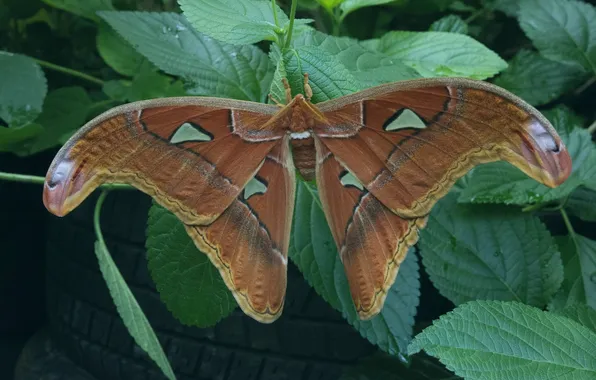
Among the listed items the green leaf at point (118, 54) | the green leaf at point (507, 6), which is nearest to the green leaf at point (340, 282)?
the green leaf at point (118, 54)

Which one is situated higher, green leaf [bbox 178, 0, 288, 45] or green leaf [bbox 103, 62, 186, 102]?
green leaf [bbox 178, 0, 288, 45]

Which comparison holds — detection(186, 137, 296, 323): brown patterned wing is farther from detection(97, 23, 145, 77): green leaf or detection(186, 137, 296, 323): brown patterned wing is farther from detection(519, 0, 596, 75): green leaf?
detection(519, 0, 596, 75): green leaf

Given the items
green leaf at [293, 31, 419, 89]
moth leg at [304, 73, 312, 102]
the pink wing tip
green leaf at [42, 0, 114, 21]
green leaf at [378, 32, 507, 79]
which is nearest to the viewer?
the pink wing tip

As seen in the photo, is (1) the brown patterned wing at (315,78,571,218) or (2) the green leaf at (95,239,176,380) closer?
(1) the brown patterned wing at (315,78,571,218)

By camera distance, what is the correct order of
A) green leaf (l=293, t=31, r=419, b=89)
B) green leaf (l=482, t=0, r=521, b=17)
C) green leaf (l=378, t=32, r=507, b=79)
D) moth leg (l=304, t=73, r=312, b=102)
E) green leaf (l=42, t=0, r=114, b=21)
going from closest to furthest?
moth leg (l=304, t=73, r=312, b=102)
green leaf (l=293, t=31, r=419, b=89)
green leaf (l=378, t=32, r=507, b=79)
green leaf (l=42, t=0, r=114, b=21)
green leaf (l=482, t=0, r=521, b=17)

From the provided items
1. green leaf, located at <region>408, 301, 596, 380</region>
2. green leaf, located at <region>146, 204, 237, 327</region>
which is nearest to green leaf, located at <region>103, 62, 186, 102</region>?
green leaf, located at <region>146, 204, 237, 327</region>

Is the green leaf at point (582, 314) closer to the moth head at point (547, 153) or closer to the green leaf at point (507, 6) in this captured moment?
the moth head at point (547, 153)

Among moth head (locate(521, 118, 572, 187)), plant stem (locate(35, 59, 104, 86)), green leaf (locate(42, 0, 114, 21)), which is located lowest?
plant stem (locate(35, 59, 104, 86))
